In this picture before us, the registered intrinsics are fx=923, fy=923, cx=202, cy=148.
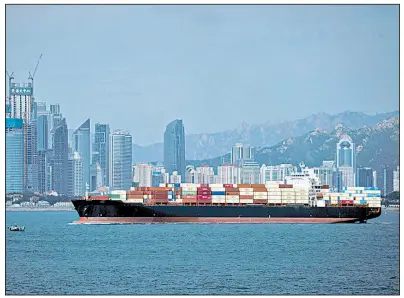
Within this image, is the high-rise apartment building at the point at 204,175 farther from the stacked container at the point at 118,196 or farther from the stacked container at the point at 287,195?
the stacked container at the point at 118,196

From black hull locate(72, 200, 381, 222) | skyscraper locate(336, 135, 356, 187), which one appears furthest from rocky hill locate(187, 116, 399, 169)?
black hull locate(72, 200, 381, 222)

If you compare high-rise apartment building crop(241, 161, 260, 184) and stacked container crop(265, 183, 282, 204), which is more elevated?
high-rise apartment building crop(241, 161, 260, 184)

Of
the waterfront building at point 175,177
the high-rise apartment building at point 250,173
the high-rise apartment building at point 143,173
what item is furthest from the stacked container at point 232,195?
the high-rise apartment building at point 143,173

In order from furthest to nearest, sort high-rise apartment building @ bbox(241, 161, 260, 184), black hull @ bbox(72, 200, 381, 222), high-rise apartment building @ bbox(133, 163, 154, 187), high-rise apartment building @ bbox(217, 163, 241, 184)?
1. high-rise apartment building @ bbox(133, 163, 154, 187)
2. high-rise apartment building @ bbox(217, 163, 241, 184)
3. high-rise apartment building @ bbox(241, 161, 260, 184)
4. black hull @ bbox(72, 200, 381, 222)

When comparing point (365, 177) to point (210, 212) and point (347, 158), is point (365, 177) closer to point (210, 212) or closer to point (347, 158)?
point (347, 158)

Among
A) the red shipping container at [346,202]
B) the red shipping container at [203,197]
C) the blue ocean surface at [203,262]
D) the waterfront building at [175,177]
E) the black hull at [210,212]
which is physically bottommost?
the blue ocean surface at [203,262]

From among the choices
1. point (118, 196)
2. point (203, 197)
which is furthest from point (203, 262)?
point (118, 196)

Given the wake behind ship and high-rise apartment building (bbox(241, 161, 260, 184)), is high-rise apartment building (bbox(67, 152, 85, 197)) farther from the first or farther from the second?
the wake behind ship
